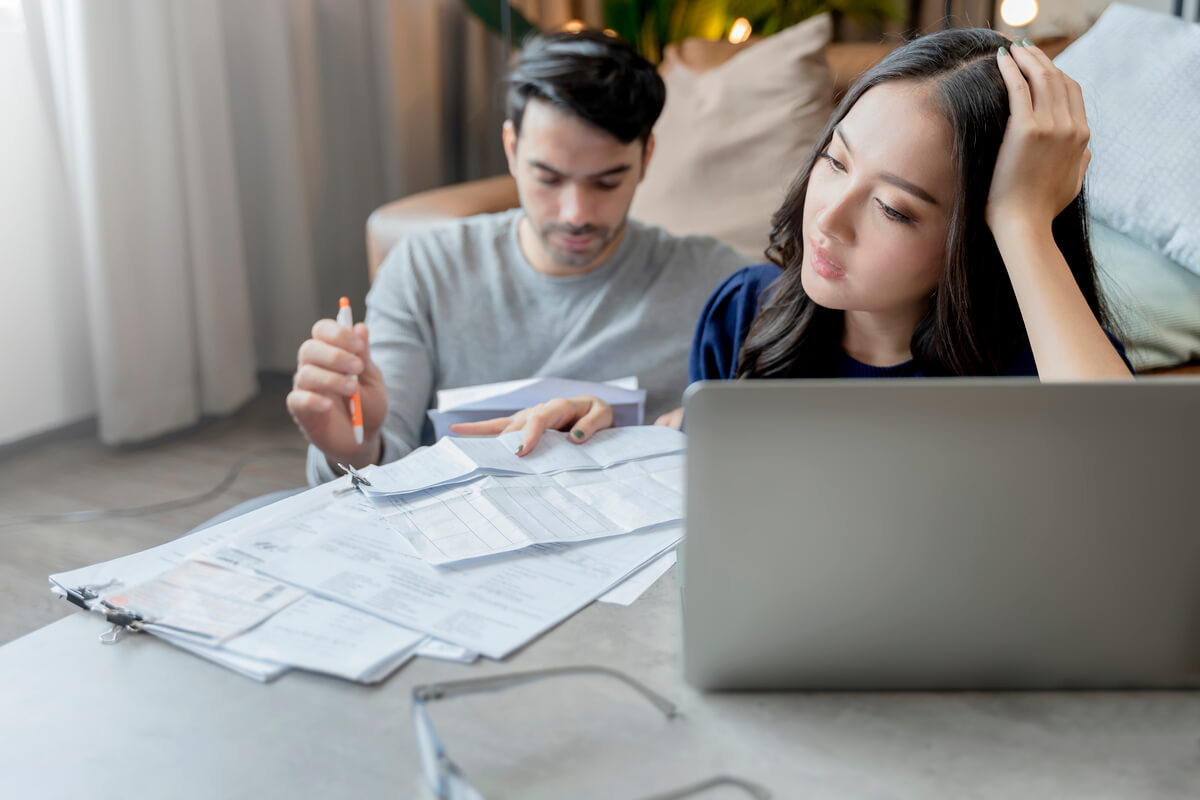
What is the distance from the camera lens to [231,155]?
2.35m

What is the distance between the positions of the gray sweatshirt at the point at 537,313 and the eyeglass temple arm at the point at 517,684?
85cm

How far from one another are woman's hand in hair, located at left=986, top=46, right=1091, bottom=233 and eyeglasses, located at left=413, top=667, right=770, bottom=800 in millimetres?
511

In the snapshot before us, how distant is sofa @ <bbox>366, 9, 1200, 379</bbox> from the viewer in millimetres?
A: 1892

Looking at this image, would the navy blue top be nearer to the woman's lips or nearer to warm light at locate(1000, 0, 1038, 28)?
the woman's lips

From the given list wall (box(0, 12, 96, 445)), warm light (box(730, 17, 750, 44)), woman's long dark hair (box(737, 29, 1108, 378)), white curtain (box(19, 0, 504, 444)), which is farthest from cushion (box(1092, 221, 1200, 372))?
wall (box(0, 12, 96, 445))

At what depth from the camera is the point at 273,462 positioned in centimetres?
221

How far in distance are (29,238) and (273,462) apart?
687 mm

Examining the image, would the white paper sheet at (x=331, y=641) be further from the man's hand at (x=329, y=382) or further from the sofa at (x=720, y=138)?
the sofa at (x=720, y=138)

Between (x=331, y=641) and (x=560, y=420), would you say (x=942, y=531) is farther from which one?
(x=560, y=420)

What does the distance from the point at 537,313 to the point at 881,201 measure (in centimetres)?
72

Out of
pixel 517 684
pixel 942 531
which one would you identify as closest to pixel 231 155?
pixel 517 684

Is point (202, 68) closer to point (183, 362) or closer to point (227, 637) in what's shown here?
point (183, 362)

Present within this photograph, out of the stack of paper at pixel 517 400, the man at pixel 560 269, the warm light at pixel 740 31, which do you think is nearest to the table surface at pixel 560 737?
the stack of paper at pixel 517 400

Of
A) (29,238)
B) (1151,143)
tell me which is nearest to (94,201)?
(29,238)
